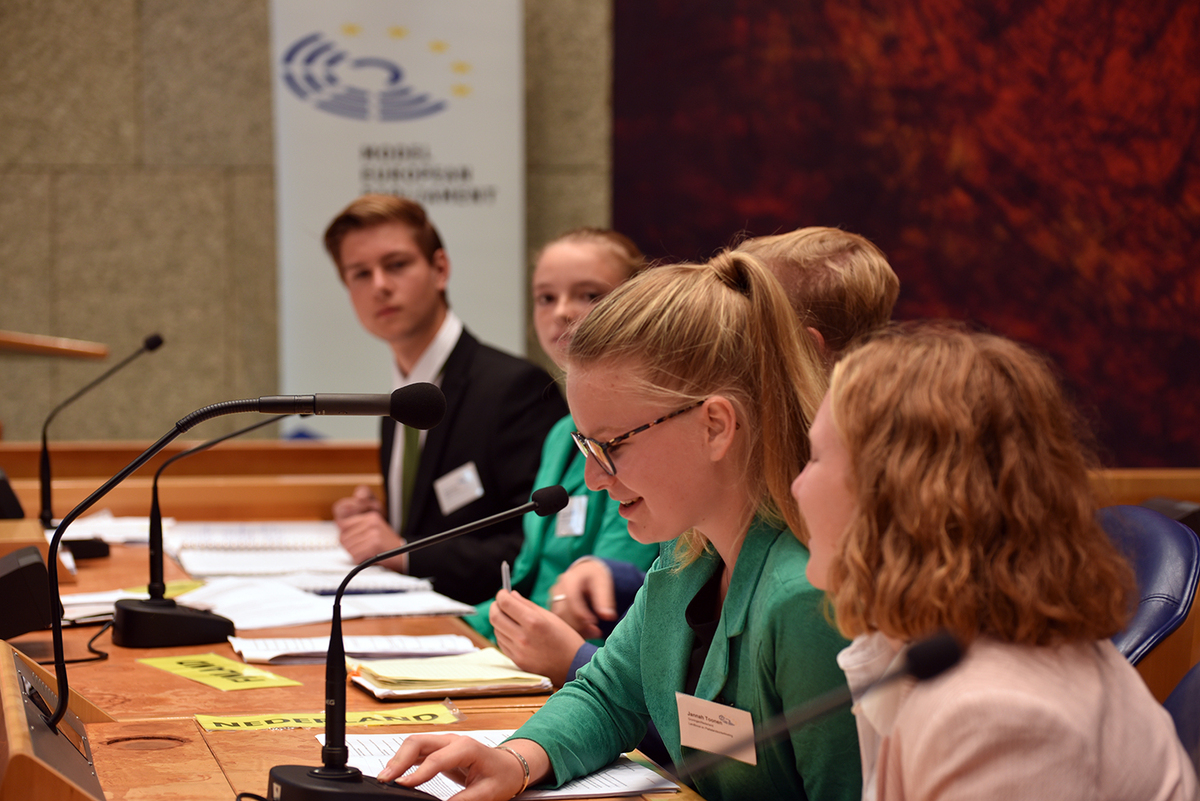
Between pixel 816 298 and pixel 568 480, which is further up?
pixel 816 298

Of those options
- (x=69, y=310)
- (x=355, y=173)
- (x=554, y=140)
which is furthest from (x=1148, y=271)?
(x=69, y=310)

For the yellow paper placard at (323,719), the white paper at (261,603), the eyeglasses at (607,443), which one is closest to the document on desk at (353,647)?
the white paper at (261,603)

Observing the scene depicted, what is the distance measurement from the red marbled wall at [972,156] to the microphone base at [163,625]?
10.6 feet

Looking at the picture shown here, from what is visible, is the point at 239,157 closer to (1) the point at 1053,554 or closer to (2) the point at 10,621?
(2) the point at 10,621

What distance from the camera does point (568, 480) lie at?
2330mm

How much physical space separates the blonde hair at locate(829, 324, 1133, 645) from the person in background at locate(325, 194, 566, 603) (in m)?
1.76

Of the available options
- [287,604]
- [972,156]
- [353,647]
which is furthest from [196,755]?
[972,156]

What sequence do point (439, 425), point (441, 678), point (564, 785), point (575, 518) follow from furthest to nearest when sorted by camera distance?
1. point (439, 425)
2. point (575, 518)
3. point (441, 678)
4. point (564, 785)

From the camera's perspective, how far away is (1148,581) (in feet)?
4.86

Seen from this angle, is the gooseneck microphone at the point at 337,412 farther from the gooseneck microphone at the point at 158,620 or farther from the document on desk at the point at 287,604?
the document on desk at the point at 287,604

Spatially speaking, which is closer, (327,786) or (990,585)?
(990,585)

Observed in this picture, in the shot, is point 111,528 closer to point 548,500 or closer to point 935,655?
point 548,500

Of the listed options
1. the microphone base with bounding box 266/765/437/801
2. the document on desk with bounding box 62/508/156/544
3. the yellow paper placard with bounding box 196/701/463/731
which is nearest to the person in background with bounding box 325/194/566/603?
the document on desk with bounding box 62/508/156/544

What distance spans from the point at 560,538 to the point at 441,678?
722 mm
